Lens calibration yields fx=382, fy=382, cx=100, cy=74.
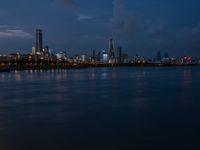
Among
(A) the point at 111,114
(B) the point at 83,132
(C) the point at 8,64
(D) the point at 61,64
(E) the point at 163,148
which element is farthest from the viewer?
(D) the point at 61,64

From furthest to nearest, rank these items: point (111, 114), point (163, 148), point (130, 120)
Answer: point (111, 114)
point (130, 120)
point (163, 148)

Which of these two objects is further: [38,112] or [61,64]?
[61,64]

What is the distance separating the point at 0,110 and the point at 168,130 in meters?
10.6

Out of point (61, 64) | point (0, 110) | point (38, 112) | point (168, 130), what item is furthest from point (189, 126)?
point (61, 64)

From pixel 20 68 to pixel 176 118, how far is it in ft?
491

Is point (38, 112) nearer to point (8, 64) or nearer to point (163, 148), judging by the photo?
point (163, 148)

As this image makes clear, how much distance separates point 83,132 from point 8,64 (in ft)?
501

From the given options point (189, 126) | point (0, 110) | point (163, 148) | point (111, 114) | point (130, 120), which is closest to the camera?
point (163, 148)

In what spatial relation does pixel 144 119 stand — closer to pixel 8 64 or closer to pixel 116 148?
pixel 116 148

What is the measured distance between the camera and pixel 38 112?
20.0 metres

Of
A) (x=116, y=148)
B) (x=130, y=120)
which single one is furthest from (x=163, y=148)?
(x=130, y=120)

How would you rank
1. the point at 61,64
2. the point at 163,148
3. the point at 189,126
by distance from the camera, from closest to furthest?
the point at 163,148 → the point at 189,126 → the point at 61,64

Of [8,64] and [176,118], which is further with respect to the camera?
[8,64]

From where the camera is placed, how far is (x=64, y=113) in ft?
64.9
